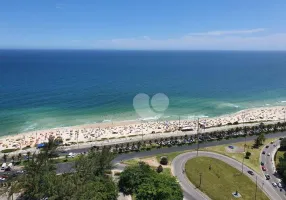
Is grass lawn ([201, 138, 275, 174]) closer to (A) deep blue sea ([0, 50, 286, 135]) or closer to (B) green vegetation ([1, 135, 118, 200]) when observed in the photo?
(B) green vegetation ([1, 135, 118, 200])

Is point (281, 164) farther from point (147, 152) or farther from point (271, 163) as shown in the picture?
point (147, 152)

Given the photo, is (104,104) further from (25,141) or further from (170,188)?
(170,188)

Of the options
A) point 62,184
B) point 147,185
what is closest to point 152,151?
point 147,185

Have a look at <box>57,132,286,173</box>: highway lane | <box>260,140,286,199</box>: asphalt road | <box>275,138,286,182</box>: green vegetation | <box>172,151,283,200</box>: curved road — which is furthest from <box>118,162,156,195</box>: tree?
<box>275,138,286,182</box>: green vegetation

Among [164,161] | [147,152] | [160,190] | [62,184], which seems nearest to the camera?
[62,184]

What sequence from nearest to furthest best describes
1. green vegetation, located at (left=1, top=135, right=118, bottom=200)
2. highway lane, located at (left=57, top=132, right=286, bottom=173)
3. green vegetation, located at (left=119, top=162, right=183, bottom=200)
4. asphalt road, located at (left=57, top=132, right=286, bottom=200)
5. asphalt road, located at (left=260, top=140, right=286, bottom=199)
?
1. green vegetation, located at (left=1, top=135, right=118, bottom=200)
2. green vegetation, located at (left=119, top=162, right=183, bottom=200)
3. asphalt road, located at (left=260, top=140, right=286, bottom=199)
4. asphalt road, located at (left=57, top=132, right=286, bottom=200)
5. highway lane, located at (left=57, top=132, right=286, bottom=173)

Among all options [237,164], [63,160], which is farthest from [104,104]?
[237,164]

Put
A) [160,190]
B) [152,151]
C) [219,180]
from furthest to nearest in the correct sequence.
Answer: [152,151] < [219,180] < [160,190]
